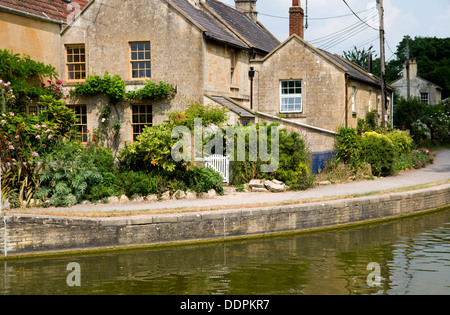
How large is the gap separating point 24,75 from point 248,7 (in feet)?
59.0

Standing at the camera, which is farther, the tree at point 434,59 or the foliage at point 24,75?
the tree at point 434,59

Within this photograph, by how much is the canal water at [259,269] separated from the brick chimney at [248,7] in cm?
2350


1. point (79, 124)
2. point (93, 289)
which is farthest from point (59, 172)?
point (79, 124)

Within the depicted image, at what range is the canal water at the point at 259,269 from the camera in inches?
358

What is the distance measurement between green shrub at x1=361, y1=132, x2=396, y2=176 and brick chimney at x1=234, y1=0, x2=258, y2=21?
15757 millimetres

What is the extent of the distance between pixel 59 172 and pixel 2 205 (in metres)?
1.86

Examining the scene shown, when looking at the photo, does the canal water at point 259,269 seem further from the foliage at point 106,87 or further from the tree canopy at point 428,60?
the tree canopy at point 428,60

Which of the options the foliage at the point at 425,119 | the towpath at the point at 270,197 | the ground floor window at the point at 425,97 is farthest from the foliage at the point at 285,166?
the ground floor window at the point at 425,97

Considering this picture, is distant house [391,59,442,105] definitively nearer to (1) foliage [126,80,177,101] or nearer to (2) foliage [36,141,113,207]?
(1) foliage [126,80,177,101]

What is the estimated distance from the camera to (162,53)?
21.1 metres

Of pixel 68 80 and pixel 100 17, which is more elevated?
pixel 100 17

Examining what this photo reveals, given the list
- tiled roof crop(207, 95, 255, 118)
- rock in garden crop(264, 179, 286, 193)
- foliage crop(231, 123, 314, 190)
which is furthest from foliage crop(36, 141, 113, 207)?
tiled roof crop(207, 95, 255, 118)

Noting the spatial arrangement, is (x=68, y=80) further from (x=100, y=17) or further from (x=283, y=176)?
(x=283, y=176)

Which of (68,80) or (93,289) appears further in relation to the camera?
(68,80)
